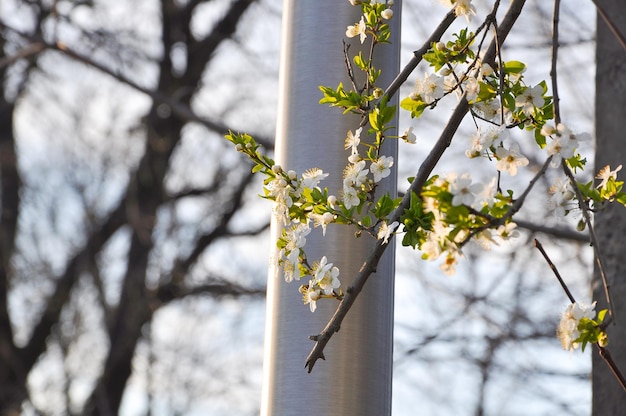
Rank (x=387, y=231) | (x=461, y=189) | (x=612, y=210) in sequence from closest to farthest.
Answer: (x=461, y=189) → (x=387, y=231) → (x=612, y=210)

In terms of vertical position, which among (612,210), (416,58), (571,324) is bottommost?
(571,324)

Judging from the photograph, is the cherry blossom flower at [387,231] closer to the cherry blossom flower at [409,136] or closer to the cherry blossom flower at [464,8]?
the cherry blossom flower at [409,136]

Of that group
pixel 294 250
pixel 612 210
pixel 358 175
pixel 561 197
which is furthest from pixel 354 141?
pixel 612 210

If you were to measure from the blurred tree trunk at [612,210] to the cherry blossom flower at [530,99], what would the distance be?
3.20 feet

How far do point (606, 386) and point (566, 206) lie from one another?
115cm

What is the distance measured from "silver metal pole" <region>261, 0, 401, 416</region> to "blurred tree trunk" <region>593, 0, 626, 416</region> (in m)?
0.98

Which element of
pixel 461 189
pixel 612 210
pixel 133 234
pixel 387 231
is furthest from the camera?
pixel 133 234

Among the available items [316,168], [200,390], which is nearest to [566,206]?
[316,168]

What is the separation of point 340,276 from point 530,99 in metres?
0.32

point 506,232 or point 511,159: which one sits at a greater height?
point 511,159

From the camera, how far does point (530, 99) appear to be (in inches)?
47.7

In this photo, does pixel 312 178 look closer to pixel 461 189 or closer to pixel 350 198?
pixel 350 198

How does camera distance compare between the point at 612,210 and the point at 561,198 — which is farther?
the point at 612,210

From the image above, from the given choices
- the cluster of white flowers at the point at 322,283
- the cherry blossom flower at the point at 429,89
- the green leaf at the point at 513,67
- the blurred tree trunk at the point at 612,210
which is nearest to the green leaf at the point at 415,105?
the cherry blossom flower at the point at 429,89
